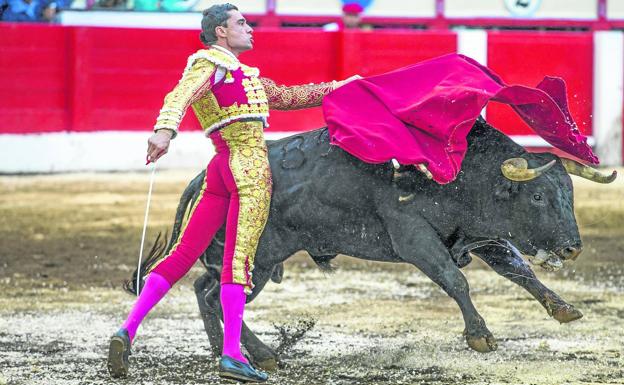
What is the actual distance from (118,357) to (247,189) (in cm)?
57

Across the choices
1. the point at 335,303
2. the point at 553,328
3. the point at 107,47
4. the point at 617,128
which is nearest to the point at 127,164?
the point at 107,47

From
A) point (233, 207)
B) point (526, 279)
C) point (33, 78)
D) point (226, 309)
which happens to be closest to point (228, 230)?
point (233, 207)

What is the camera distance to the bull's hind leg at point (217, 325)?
3984mm

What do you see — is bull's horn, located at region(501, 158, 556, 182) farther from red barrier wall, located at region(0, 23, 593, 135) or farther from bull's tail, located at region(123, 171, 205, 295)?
red barrier wall, located at region(0, 23, 593, 135)

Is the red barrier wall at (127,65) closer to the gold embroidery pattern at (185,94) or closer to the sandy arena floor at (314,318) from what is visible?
the sandy arena floor at (314,318)

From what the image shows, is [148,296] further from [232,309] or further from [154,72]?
[154,72]

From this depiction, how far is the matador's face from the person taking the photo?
372cm

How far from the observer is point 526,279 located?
13.0 feet

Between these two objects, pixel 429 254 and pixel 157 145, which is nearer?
pixel 157 145

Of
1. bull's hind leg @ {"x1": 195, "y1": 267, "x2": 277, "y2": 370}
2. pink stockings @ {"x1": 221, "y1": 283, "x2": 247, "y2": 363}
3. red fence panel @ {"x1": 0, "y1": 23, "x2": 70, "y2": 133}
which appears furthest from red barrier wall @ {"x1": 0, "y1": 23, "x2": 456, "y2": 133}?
pink stockings @ {"x1": 221, "y1": 283, "x2": 247, "y2": 363}

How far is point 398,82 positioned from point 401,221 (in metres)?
0.42

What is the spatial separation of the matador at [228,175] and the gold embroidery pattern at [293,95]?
17cm

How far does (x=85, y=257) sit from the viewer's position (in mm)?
6438

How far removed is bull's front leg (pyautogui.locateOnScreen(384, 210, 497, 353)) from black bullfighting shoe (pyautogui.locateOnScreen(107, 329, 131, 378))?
816 millimetres
